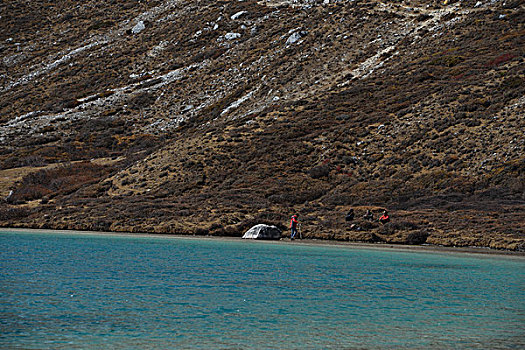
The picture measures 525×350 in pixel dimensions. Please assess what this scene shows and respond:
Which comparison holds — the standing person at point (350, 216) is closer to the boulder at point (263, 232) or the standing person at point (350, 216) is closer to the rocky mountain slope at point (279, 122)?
the rocky mountain slope at point (279, 122)

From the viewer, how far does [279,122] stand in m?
61.3

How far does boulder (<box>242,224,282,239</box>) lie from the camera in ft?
118

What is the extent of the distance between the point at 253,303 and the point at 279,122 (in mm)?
49066

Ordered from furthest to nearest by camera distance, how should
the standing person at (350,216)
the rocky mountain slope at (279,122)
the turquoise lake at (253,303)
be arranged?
the rocky mountain slope at (279,122), the standing person at (350,216), the turquoise lake at (253,303)

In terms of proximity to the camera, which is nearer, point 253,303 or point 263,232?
point 253,303

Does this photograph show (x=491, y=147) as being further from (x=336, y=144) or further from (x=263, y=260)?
(x=263, y=260)

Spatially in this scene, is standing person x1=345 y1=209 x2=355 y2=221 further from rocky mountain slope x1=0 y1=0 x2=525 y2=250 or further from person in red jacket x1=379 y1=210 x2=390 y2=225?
person in red jacket x1=379 y1=210 x2=390 y2=225

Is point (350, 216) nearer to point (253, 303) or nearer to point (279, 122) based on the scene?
point (253, 303)

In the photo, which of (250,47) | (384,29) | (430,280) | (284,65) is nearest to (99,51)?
(250,47)

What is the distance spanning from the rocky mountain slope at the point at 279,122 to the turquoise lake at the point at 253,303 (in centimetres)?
1420

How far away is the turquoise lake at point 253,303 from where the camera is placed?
31.6 ft

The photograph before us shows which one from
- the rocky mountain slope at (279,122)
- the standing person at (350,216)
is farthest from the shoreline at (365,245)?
the standing person at (350,216)

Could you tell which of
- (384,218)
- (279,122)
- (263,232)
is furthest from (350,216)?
(279,122)

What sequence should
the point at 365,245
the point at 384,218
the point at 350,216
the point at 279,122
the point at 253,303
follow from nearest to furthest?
the point at 253,303
the point at 365,245
the point at 384,218
the point at 350,216
the point at 279,122
